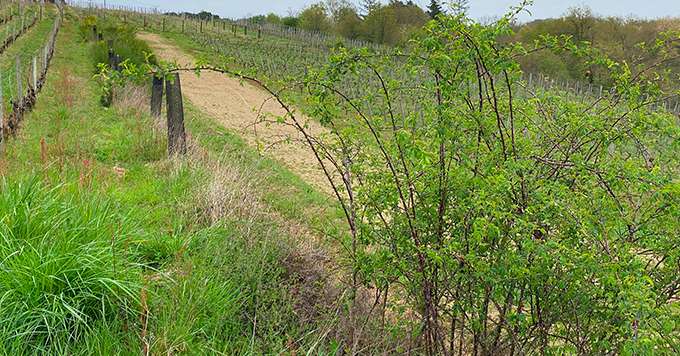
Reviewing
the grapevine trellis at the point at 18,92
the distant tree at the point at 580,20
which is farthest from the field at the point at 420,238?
the distant tree at the point at 580,20

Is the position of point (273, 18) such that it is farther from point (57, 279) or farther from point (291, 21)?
point (57, 279)

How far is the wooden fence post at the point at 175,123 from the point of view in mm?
6113

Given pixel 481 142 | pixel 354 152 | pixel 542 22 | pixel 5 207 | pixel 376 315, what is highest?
pixel 542 22

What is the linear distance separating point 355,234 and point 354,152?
0.47 meters

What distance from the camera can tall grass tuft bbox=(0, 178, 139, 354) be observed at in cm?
236

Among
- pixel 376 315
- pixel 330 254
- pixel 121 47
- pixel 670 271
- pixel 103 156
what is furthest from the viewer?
pixel 121 47

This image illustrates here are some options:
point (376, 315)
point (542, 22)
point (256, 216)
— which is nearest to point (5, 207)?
point (256, 216)

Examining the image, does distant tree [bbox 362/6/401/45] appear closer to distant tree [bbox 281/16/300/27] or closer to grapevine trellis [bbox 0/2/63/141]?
distant tree [bbox 281/16/300/27]

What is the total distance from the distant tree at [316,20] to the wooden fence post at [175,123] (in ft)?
130

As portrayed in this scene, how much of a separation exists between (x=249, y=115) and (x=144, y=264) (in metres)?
11.8

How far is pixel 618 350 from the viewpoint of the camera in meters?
2.06

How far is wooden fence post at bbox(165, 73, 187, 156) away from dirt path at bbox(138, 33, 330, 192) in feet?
2.10

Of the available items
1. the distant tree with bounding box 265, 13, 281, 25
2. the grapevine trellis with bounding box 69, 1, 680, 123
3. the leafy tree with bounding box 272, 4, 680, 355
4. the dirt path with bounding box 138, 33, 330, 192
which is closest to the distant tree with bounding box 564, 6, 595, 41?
the grapevine trellis with bounding box 69, 1, 680, 123

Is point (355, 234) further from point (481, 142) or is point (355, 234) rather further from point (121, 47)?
point (121, 47)
